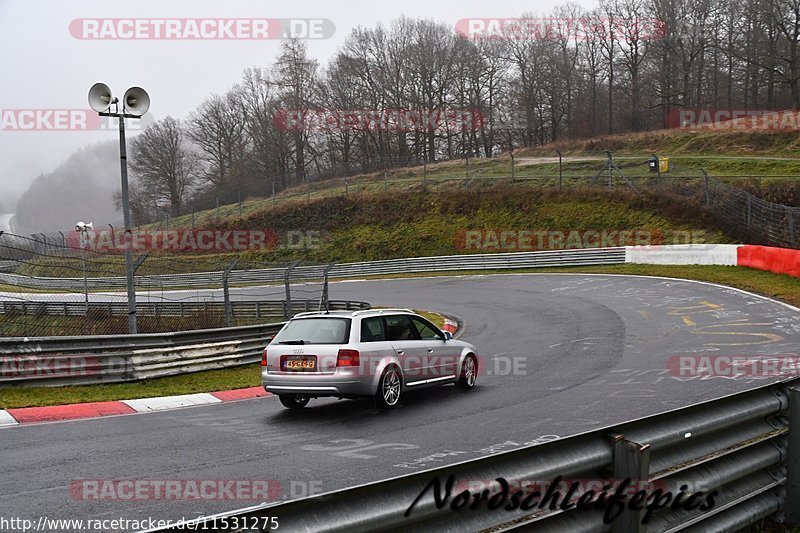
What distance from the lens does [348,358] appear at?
1028cm

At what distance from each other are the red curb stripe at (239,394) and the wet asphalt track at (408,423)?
57 cm

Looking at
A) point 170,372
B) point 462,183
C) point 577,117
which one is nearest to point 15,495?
point 170,372

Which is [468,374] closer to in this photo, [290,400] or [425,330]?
[425,330]

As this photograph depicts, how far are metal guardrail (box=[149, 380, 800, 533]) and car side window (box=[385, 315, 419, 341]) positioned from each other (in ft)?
22.1

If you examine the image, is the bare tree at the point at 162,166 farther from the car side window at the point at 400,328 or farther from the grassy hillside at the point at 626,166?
the car side window at the point at 400,328

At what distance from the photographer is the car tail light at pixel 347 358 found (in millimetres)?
10266

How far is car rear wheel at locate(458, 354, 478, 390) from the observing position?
40.8ft

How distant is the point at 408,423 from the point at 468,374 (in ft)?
9.67

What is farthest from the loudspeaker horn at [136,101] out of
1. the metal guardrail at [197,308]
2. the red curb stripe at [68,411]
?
the metal guardrail at [197,308]

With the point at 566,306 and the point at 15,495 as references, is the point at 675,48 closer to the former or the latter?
the point at 566,306

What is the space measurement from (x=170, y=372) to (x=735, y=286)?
19529 mm

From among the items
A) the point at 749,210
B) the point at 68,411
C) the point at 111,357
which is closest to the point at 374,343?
the point at 68,411

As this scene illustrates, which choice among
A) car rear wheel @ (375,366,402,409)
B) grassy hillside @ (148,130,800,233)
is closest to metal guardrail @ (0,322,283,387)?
car rear wheel @ (375,366,402,409)

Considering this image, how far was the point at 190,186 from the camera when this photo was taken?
97000 mm
